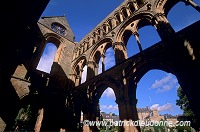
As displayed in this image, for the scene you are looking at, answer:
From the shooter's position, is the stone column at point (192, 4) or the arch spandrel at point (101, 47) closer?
the stone column at point (192, 4)

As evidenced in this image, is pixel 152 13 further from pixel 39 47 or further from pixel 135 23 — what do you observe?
pixel 39 47

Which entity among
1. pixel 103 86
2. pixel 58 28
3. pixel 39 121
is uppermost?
pixel 58 28

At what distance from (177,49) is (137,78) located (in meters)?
2.51

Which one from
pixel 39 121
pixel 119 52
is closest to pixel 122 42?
pixel 119 52

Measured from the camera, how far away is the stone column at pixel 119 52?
32.6 feet

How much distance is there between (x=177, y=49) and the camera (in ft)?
22.5

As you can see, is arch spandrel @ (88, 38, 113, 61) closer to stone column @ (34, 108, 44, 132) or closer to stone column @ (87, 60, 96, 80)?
stone column @ (87, 60, 96, 80)

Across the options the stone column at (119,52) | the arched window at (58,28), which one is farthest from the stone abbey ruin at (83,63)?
the arched window at (58,28)

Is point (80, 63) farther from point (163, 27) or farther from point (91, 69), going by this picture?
point (163, 27)

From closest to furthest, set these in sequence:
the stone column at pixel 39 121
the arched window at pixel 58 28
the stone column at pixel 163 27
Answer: the stone column at pixel 163 27 → the stone column at pixel 39 121 → the arched window at pixel 58 28

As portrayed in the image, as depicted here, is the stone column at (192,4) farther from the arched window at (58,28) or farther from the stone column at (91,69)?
the arched window at (58,28)

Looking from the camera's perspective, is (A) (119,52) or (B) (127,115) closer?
(B) (127,115)

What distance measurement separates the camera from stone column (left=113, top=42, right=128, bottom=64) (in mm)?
9945

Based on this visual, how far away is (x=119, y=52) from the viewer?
33.5 ft
